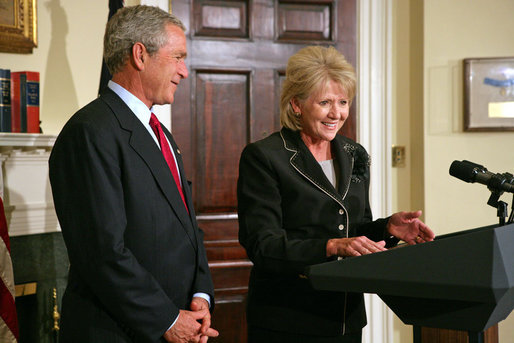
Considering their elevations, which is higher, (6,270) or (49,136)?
(49,136)

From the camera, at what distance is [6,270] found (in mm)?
2291

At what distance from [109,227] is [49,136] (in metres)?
1.45

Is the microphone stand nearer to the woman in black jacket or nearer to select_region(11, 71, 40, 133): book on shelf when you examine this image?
the woman in black jacket

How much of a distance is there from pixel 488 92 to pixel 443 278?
2374 millimetres

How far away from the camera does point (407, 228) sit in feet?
5.60

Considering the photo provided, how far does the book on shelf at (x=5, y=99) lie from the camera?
253cm

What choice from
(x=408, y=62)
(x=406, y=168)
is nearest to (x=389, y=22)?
(x=408, y=62)

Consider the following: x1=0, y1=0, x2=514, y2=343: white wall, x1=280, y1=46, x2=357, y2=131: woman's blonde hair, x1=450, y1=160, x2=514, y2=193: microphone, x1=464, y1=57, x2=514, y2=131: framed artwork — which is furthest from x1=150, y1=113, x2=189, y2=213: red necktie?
x1=464, y1=57, x2=514, y2=131: framed artwork

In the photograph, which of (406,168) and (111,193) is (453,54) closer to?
(406,168)

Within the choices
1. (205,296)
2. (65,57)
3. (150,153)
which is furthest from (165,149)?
(65,57)

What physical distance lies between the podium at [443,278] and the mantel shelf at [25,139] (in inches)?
68.6

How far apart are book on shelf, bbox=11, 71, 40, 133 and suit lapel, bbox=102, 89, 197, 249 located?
1.26 m

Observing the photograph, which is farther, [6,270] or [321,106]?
[6,270]

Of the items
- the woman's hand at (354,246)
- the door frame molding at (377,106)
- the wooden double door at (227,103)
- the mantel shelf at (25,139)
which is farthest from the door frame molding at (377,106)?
the woman's hand at (354,246)
